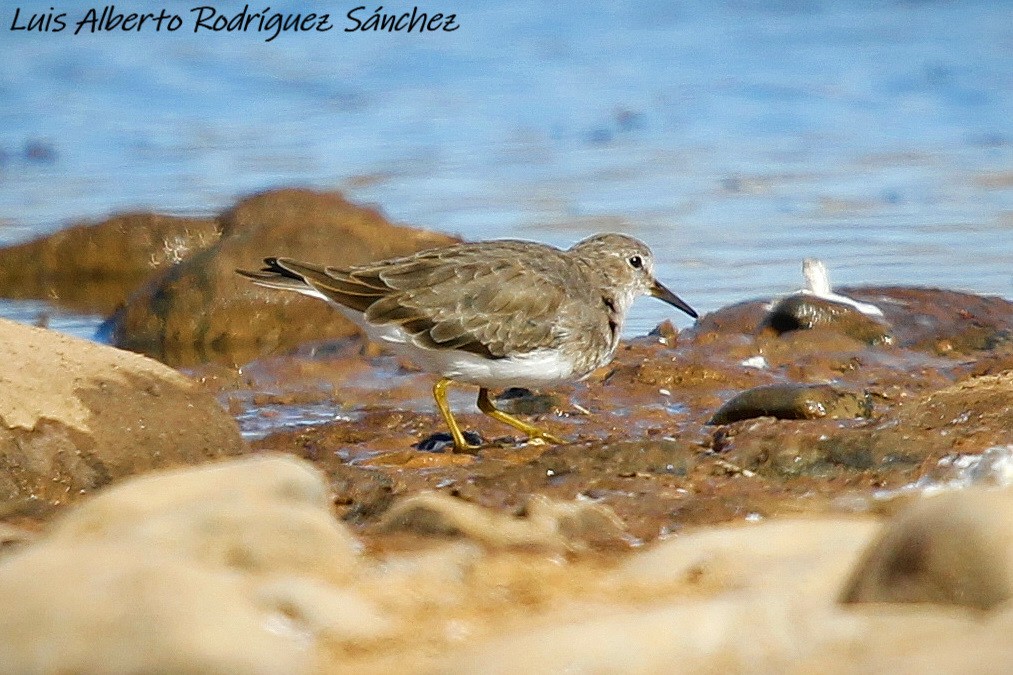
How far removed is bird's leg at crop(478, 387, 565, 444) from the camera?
25.7 feet

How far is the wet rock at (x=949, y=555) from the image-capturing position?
145 inches

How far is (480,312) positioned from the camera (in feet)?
26.2

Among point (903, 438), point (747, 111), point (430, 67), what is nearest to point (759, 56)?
point (747, 111)

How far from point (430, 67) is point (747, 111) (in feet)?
11.2

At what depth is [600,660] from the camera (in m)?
3.47

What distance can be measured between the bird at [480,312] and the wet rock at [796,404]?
2.44ft

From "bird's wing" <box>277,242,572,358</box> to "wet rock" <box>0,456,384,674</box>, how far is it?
336 cm

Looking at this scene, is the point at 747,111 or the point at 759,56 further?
the point at 759,56

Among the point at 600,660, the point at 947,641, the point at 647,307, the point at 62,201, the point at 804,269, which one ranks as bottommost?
the point at 62,201

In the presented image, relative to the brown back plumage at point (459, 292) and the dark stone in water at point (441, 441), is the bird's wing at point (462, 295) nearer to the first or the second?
the brown back plumage at point (459, 292)

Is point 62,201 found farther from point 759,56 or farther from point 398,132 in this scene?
point 759,56

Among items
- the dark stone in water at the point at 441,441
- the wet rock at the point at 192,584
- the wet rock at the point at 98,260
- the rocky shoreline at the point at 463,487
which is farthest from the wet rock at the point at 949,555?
the wet rock at the point at 98,260

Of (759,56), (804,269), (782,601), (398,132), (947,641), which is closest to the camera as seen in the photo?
(947,641)

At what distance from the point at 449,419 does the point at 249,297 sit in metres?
3.54
